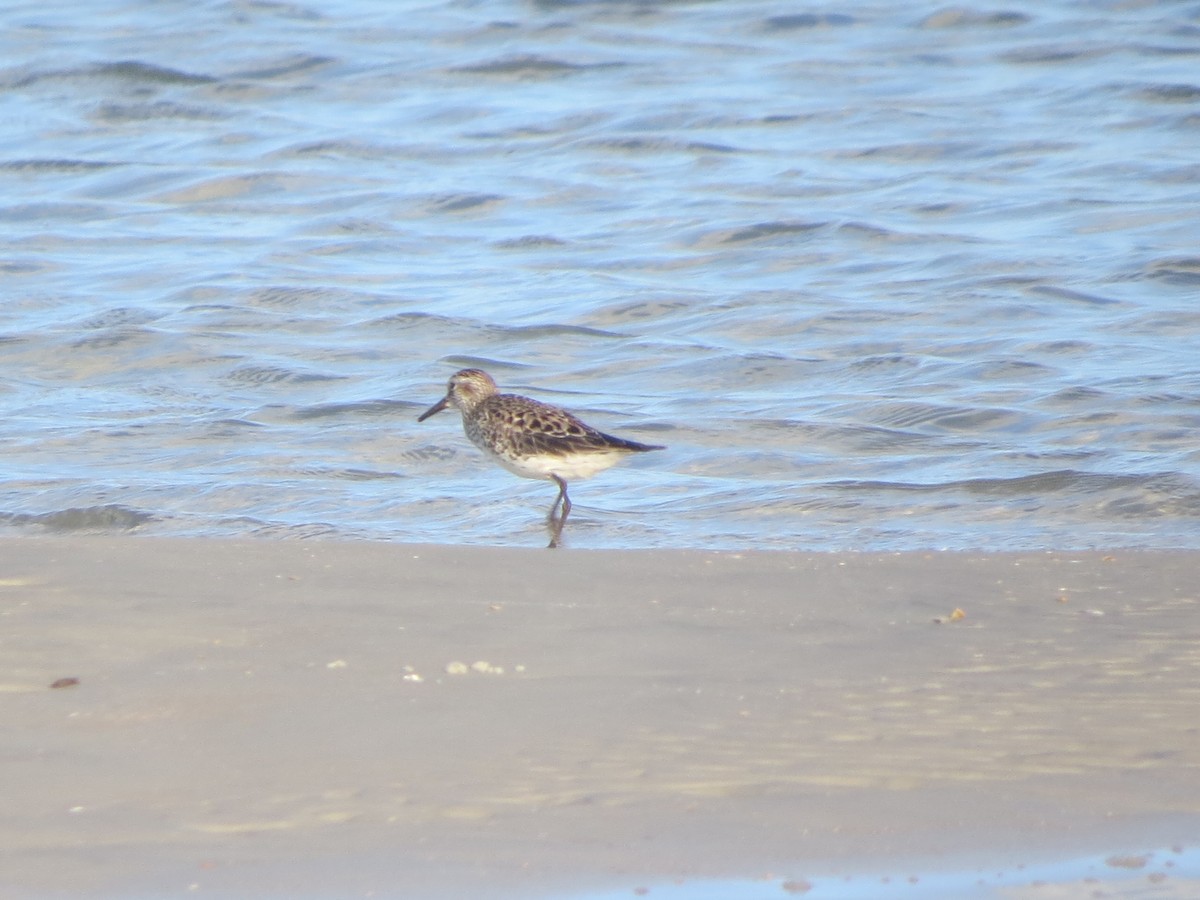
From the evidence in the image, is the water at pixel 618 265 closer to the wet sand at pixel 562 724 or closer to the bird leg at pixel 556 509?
the bird leg at pixel 556 509

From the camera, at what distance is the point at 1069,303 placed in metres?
10.9

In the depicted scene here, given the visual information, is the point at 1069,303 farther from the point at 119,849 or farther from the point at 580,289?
the point at 119,849

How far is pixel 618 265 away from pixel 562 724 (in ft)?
28.2

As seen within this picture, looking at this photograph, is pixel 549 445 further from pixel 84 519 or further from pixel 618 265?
pixel 618 265

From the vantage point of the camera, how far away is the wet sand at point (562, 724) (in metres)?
3.35

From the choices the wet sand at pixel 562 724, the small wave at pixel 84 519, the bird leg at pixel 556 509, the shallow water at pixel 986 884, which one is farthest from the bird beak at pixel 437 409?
the shallow water at pixel 986 884

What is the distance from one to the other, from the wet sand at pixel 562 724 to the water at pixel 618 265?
5.54 ft

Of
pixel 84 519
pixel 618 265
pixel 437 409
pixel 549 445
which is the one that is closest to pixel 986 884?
pixel 549 445

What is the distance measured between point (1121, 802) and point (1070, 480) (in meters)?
4.20

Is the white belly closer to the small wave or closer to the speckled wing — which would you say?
the speckled wing

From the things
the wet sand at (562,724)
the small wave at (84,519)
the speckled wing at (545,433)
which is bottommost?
the small wave at (84,519)

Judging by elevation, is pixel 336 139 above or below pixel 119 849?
below

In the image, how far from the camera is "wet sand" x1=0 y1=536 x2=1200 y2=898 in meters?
→ 3.35

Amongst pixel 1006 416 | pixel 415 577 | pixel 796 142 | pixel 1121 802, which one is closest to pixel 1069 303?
pixel 1006 416
